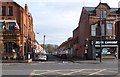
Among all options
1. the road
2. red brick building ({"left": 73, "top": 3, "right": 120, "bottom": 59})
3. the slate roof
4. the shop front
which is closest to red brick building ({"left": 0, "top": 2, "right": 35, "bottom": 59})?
red brick building ({"left": 73, "top": 3, "right": 120, "bottom": 59})

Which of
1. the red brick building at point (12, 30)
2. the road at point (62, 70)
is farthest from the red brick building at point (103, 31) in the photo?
the road at point (62, 70)

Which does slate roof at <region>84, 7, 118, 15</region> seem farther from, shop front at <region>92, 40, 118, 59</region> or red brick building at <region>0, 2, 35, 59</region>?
red brick building at <region>0, 2, 35, 59</region>

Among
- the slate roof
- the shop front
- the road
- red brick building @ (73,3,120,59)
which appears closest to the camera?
the road

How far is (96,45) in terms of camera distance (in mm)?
63719

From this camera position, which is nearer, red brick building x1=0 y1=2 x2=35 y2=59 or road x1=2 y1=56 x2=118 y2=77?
road x1=2 y1=56 x2=118 y2=77

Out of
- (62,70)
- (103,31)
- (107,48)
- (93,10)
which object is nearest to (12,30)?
(93,10)

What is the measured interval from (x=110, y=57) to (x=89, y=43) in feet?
16.2

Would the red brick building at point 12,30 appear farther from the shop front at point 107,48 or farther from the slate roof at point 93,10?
the slate roof at point 93,10

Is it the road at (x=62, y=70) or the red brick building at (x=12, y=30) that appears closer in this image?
the road at (x=62, y=70)

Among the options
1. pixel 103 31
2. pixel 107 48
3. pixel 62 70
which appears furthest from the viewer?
pixel 107 48

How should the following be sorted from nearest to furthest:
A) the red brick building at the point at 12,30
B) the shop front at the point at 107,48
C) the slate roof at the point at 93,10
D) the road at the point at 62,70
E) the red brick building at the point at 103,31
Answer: the road at the point at 62,70 < the red brick building at the point at 12,30 < the shop front at the point at 107,48 < the red brick building at the point at 103,31 < the slate roof at the point at 93,10

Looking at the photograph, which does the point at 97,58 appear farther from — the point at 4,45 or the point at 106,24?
the point at 4,45

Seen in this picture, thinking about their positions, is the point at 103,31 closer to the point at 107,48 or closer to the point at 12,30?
the point at 107,48

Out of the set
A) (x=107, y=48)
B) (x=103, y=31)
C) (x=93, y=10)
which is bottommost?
(x=107, y=48)
